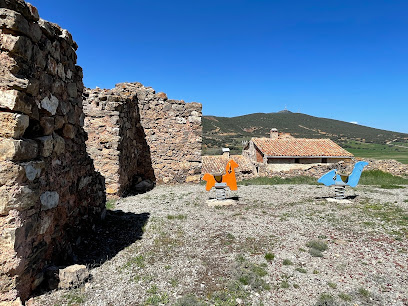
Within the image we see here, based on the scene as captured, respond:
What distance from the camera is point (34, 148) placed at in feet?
10.9

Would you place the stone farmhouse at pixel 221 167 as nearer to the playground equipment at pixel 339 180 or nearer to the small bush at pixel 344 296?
the playground equipment at pixel 339 180

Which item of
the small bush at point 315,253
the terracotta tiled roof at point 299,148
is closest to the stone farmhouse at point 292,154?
the terracotta tiled roof at point 299,148

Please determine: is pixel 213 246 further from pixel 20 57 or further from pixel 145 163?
pixel 145 163

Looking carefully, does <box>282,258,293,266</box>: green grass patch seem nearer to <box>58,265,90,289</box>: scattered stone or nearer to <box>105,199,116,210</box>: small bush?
<box>58,265,90,289</box>: scattered stone

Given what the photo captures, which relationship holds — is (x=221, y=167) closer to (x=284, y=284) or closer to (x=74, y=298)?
(x=284, y=284)

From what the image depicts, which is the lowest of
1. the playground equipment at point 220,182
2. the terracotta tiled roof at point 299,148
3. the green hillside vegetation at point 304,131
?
the playground equipment at point 220,182

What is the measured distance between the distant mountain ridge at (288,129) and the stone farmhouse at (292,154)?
27277 millimetres

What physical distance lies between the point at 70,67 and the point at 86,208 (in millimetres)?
2773

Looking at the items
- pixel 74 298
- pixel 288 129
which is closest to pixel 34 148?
pixel 74 298

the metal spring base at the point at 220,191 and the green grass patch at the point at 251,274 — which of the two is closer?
the green grass patch at the point at 251,274

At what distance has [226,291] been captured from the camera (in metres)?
3.57

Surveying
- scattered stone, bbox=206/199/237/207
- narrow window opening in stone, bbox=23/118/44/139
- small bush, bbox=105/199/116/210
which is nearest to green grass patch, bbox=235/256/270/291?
narrow window opening in stone, bbox=23/118/44/139

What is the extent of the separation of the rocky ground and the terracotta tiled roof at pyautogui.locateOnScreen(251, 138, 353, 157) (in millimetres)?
17614

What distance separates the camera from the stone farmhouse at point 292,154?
25.2 m
